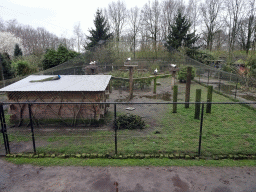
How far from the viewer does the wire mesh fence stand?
4891 mm

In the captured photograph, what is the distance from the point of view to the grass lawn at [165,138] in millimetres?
4930

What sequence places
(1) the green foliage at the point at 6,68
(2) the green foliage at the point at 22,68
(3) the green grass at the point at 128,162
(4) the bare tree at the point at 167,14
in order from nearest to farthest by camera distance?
(3) the green grass at the point at 128,162 → (1) the green foliage at the point at 6,68 → (2) the green foliage at the point at 22,68 → (4) the bare tree at the point at 167,14

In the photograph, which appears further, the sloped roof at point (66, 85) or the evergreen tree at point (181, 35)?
the evergreen tree at point (181, 35)

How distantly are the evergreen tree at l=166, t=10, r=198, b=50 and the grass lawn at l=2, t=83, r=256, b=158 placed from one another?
73.0 feet

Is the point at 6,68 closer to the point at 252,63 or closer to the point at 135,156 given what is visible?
the point at 135,156

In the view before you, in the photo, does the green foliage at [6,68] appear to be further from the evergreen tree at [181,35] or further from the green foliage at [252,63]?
the evergreen tree at [181,35]

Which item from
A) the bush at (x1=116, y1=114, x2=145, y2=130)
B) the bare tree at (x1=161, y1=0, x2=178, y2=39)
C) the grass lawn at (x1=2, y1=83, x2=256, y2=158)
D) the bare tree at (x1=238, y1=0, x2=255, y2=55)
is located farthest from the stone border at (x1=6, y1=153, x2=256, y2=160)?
the bare tree at (x1=161, y1=0, x2=178, y2=39)

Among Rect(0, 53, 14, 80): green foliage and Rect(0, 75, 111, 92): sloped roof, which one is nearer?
Rect(0, 75, 111, 92): sloped roof

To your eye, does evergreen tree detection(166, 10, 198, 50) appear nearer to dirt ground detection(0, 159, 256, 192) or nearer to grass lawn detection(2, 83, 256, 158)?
grass lawn detection(2, 83, 256, 158)

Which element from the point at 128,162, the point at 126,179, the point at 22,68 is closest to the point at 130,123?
the point at 128,162

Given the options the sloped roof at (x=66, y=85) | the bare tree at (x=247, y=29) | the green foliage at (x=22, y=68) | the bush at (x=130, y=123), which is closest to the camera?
the sloped roof at (x=66, y=85)


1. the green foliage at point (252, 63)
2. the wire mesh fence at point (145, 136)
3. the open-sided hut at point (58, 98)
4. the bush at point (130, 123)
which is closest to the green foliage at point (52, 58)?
the open-sided hut at point (58, 98)

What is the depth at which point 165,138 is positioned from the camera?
5.69 meters

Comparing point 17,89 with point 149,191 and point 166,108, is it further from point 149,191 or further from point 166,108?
point 166,108
